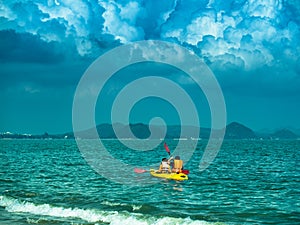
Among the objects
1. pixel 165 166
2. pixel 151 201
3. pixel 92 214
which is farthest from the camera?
pixel 165 166

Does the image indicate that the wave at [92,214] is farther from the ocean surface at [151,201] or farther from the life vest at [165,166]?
the life vest at [165,166]

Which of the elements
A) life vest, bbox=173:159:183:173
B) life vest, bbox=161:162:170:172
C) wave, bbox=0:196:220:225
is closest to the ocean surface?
wave, bbox=0:196:220:225

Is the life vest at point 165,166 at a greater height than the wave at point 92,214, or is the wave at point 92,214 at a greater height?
the life vest at point 165,166

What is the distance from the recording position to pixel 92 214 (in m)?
27.4

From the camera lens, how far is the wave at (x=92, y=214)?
25375 mm

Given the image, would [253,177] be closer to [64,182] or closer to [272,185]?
[272,185]

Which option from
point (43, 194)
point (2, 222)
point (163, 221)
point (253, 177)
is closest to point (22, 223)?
point (2, 222)

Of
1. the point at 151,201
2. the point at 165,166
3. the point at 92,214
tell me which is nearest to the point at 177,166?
the point at 165,166

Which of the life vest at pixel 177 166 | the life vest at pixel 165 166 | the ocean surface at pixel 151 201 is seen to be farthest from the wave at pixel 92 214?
the life vest at pixel 165 166

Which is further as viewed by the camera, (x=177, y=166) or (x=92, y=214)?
(x=177, y=166)

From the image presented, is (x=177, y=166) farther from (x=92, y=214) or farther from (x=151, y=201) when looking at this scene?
(x=92, y=214)

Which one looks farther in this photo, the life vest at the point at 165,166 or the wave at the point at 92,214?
the life vest at the point at 165,166

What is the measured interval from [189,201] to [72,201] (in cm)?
914

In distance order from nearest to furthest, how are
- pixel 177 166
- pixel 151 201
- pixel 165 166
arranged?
pixel 151 201 → pixel 177 166 → pixel 165 166
